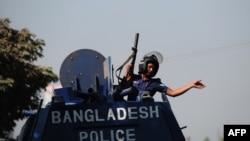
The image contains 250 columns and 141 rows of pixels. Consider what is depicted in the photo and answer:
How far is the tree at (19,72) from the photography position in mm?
32438

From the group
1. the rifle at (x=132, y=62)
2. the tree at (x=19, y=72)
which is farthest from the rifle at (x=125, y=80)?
the tree at (x=19, y=72)

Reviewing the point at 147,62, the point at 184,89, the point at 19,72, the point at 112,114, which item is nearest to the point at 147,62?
the point at 147,62

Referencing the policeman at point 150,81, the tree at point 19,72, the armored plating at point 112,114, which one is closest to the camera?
the armored plating at point 112,114

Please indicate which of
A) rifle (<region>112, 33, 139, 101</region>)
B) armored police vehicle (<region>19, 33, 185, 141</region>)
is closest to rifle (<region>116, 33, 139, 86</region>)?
rifle (<region>112, 33, 139, 101</region>)

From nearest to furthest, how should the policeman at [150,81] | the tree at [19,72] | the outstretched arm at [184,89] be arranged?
the outstretched arm at [184,89] → the policeman at [150,81] → the tree at [19,72]

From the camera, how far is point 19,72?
33.5 meters

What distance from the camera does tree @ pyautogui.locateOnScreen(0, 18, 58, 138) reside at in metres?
32.4

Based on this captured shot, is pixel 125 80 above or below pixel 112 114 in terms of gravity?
above

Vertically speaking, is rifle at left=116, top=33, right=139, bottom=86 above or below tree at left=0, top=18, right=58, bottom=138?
below

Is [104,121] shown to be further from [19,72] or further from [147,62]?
[19,72]

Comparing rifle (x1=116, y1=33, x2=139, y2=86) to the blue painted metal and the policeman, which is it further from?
the blue painted metal

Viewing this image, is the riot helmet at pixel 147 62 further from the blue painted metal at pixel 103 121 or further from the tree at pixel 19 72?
the tree at pixel 19 72

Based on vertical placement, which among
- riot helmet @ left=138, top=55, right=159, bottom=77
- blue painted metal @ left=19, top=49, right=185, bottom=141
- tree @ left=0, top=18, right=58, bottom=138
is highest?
tree @ left=0, top=18, right=58, bottom=138

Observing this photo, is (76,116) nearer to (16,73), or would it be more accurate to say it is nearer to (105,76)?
(105,76)
